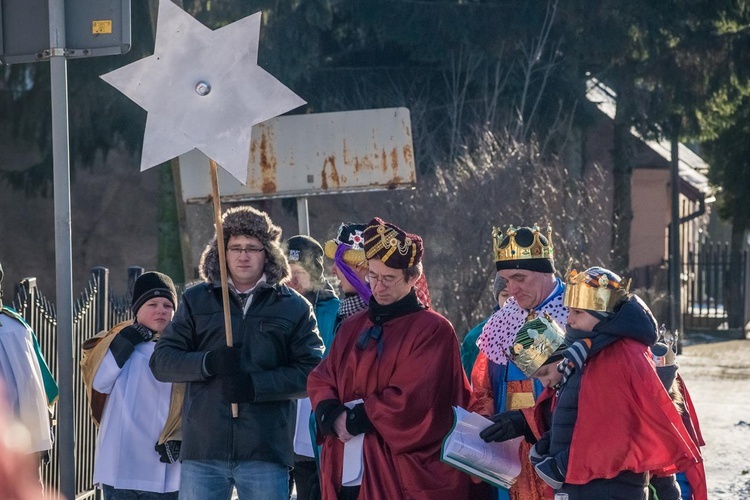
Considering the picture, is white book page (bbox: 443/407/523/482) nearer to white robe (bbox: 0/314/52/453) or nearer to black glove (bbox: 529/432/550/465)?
black glove (bbox: 529/432/550/465)

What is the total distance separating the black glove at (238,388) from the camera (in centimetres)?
517

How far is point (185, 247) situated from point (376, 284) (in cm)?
910

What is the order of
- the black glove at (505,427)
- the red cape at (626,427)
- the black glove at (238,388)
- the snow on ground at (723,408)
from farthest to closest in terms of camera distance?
the snow on ground at (723,408)
the black glove at (238,388)
the black glove at (505,427)
the red cape at (626,427)

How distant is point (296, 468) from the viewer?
6.68 m

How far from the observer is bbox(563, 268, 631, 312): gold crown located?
4.70 meters

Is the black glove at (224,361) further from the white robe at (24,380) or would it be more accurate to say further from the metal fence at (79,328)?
the metal fence at (79,328)

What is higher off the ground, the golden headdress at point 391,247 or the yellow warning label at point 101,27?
the yellow warning label at point 101,27

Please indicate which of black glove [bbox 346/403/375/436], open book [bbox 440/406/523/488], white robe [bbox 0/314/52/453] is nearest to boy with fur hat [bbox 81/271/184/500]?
white robe [bbox 0/314/52/453]

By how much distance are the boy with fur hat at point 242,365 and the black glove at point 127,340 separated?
595 millimetres

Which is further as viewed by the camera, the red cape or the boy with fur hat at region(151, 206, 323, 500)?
the boy with fur hat at region(151, 206, 323, 500)

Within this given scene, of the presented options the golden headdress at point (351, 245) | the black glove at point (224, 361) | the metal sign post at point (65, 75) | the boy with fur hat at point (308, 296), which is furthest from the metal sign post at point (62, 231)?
the boy with fur hat at point (308, 296)

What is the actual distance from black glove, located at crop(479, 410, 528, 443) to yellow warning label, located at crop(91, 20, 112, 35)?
7.65 ft

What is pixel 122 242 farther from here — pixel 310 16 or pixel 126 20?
pixel 126 20

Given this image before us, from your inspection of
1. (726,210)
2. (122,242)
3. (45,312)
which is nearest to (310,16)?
(122,242)
